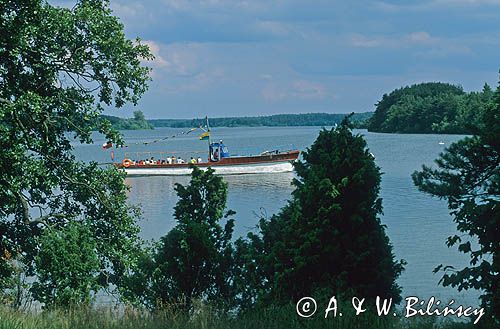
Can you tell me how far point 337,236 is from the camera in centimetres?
1023

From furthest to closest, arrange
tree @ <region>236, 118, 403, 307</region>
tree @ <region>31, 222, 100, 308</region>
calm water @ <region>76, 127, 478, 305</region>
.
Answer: calm water @ <region>76, 127, 478, 305</region> < tree @ <region>31, 222, 100, 308</region> < tree @ <region>236, 118, 403, 307</region>

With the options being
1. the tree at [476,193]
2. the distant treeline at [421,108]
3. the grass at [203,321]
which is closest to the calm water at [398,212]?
the tree at [476,193]

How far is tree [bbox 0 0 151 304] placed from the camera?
12328 mm

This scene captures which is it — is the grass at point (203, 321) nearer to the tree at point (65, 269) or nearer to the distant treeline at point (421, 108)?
the tree at point (65, 269)

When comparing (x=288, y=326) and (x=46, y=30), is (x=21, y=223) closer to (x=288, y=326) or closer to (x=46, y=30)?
(x=46, y=30)

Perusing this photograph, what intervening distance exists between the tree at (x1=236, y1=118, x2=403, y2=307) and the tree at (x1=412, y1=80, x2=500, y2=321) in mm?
789

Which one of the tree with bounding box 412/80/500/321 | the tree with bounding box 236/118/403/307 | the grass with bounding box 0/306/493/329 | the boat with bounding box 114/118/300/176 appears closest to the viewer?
the grass with bounding box 0/306/493/329

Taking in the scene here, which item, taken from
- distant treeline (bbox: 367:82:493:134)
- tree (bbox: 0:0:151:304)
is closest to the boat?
distant treeline (bbox: 367:82:493:134)

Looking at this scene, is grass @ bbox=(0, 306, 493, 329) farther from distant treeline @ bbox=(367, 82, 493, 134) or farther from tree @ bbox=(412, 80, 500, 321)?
distant treeline @ bbox=(367, 82, 493, 134)

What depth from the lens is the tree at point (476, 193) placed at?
9039 mm

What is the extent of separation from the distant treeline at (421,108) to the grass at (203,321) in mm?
80841

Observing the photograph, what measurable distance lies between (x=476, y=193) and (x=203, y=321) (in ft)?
12.3

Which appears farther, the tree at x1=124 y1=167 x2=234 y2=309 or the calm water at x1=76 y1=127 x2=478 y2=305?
the calm water at x1=76 y1=127 x2=478 y2=305

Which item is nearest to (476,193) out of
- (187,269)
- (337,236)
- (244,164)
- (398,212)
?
(337,236)
